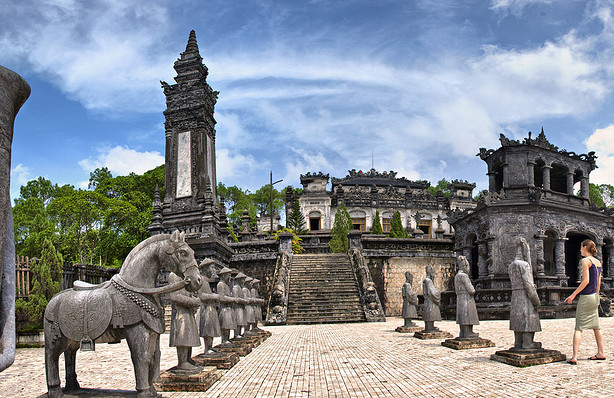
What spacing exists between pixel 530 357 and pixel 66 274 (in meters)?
12.3

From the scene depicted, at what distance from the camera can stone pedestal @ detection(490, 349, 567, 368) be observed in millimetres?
7598

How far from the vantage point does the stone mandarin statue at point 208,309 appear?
332 inches

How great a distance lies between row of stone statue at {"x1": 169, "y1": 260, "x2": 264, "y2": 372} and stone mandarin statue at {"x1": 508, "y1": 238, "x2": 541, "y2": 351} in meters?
5.17

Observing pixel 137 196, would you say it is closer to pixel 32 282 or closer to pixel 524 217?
pixel 32 282

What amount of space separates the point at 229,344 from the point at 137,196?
30.2 meters

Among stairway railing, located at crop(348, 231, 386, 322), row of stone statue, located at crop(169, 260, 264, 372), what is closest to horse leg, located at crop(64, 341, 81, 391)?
row of stone statue, located at crop(169, 260, 264, 372)

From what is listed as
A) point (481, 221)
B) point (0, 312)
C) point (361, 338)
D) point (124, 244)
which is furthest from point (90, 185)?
point (0, 312)

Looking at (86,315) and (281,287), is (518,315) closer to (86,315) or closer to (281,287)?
(86,315)

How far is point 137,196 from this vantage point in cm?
3725

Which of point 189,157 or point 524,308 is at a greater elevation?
point 189,157

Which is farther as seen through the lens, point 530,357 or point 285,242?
point 285,242

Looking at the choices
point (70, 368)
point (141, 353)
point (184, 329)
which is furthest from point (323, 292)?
point (141, 353)

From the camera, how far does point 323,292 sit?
20.4 m

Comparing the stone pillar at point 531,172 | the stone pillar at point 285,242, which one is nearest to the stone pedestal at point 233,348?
the stone pillar at point 285,242
